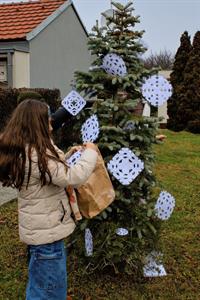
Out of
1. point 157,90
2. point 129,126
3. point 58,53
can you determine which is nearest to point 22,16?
point 58,53

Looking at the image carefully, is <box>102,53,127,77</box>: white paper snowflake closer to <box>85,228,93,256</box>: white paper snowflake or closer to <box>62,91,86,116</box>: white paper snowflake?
<box>62,91,86,116</box>: white paper snowflake

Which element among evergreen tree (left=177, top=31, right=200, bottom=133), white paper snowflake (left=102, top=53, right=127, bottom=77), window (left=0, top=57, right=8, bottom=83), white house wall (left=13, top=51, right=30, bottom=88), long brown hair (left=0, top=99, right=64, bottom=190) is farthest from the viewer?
evergreen tree (left=177, top=31, right=200, bottom=133)

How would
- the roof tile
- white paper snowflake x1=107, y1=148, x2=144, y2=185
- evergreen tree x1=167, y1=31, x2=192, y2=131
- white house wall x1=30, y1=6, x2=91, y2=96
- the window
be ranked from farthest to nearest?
evergreen tree x1=167, y1=31, x2=192, y2=131, white house wall x1=30, y1=6, x2=91, y2=96, the roof tile, the window, white paper snowflake x1=107, y1=148, x2=144, y2=185

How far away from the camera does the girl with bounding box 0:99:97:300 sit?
2.62 meters

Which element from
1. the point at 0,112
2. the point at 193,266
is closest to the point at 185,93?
the point at 0,112

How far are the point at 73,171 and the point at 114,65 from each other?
137cm

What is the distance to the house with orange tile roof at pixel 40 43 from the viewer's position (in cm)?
1298

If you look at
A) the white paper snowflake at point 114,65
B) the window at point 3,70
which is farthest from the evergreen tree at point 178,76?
the white paper snowflake at point 114,65

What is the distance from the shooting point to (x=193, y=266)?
4.46 meters

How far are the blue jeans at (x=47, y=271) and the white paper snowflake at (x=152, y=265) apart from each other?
4.08 feet

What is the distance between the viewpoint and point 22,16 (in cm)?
1432

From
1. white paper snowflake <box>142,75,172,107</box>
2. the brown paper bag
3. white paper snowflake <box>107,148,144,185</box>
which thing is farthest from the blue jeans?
white paper snowflake <box>142,75,172,107</box>

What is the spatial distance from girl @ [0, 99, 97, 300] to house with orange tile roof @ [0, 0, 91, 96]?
32.0ft

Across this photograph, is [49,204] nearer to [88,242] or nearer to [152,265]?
[88,242]
